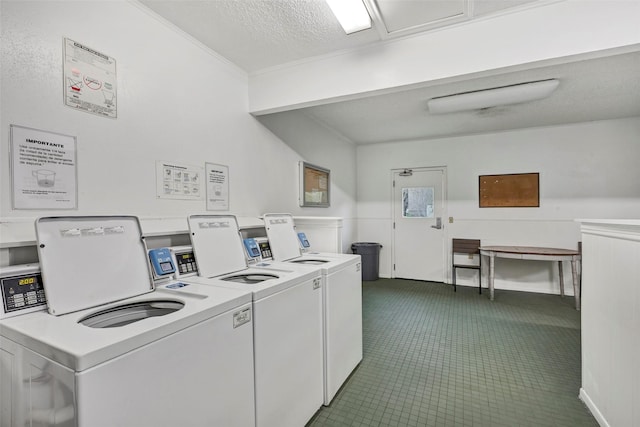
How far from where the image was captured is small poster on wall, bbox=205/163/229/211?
93.0 inches

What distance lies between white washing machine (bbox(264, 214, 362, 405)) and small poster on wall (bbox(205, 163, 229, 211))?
398 mm

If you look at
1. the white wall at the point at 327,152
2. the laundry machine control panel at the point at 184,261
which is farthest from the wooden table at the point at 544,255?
the laundry machine control panel at the point at 184,261

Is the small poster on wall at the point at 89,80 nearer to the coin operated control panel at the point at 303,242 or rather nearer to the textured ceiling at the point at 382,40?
the textured ceiling at the point at 382,40

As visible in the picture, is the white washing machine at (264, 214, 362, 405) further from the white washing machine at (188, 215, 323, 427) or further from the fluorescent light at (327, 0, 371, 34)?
the fluorescent light at (327, 0, 371, 34)

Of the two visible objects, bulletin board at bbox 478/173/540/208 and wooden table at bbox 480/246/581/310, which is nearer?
wooden table at bbox 480/246/581/310

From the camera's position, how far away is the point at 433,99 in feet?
11.1

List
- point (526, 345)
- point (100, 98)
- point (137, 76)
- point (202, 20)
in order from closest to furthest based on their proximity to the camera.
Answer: point (100, 98), point (137, 76), point (202, 20), point (526, 345)

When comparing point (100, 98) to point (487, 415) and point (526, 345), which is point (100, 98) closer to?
point (487, 415)

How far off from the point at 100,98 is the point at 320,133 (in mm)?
2956

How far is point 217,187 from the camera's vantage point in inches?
95.9

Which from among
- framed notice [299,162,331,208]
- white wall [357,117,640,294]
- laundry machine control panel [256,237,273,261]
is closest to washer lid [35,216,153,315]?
laundry machine control panel [256,237,273,261]

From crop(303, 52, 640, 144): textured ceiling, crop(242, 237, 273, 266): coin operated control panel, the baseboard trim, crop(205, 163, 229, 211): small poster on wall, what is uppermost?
crop(303, 52, 640, 144): textured ceiling

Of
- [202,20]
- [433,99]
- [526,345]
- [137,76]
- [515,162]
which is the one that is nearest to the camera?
[137,76]

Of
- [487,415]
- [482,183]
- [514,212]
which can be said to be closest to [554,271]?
[514,212]
